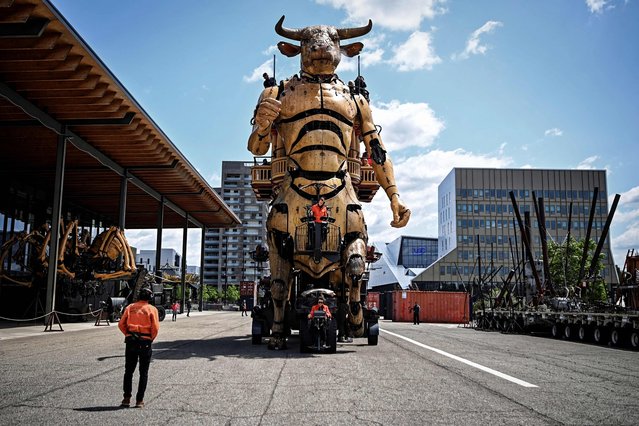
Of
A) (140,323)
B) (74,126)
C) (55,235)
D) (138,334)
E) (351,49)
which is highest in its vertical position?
(74,126)

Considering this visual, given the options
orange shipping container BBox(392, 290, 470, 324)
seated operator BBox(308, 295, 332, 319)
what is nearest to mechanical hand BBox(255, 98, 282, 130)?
seated operator BBox(308, 295, 332, 319)

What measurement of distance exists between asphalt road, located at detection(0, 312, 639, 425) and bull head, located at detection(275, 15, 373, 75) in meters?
6.29

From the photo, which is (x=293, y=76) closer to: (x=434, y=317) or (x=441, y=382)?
(x=441, y=382)

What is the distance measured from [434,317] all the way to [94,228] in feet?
84.2

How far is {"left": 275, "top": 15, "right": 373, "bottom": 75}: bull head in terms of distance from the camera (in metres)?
13.3

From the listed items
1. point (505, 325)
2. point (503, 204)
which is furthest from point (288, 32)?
point (503, 204)

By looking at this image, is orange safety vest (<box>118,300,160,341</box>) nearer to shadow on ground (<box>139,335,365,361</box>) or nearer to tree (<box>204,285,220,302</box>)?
shadow on ground (<box>139,335,365,361</box>)

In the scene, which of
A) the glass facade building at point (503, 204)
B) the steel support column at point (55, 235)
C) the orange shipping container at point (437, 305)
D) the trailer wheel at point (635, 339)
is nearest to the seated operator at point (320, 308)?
the trailer wheel at point (635, 339)

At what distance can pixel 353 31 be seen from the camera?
542 inches

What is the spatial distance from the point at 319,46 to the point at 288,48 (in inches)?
41.6

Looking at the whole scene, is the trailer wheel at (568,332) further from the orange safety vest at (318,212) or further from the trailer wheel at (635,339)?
the orange safety vest at (318,212)

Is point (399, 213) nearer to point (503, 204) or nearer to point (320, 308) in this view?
point (320, 308)

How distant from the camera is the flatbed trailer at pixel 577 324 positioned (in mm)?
17312

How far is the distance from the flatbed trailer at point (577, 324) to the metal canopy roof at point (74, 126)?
55.0 feet
